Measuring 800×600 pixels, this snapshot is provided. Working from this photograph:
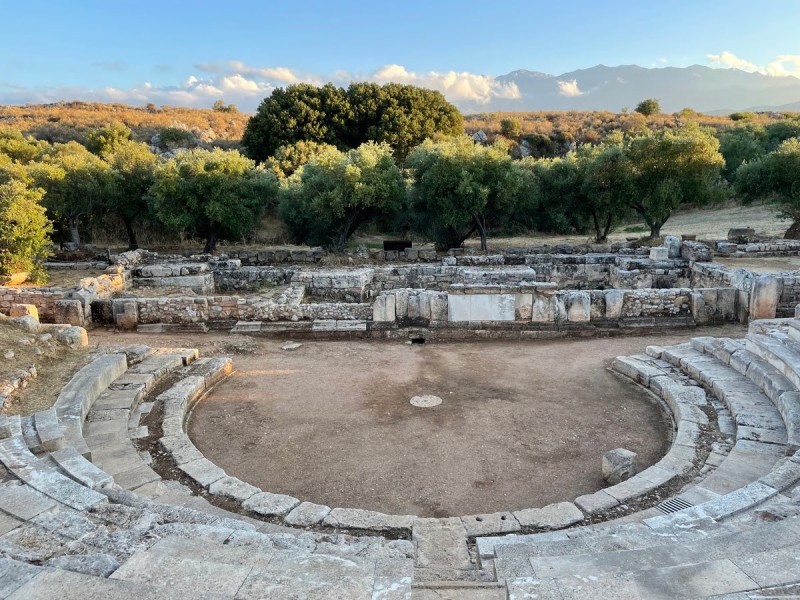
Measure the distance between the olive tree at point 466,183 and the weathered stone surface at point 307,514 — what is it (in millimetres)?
18240

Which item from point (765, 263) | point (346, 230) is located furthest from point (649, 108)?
point (346, 230)

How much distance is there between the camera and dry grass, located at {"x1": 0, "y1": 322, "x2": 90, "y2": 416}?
26.0 feet

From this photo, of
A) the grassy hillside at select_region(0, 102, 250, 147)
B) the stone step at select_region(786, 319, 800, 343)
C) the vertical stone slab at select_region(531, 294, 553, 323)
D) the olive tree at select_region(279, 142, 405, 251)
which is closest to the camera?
the stone step at select_region(786, 319, 800, 343)

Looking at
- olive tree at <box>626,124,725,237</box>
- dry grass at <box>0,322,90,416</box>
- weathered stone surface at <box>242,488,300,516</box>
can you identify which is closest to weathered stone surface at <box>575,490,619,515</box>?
weathered stone surface at <box>242,488,300,516</box>

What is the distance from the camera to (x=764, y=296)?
43.4 feet

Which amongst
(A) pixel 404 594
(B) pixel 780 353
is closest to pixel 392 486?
(A) pixel 404 594

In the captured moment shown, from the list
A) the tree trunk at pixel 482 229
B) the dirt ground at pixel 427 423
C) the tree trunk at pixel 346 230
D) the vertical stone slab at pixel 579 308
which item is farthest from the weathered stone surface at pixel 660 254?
the tree trunk at pixel 346 230

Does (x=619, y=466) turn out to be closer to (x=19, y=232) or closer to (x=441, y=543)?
(x=441, y=543)

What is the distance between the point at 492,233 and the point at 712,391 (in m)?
22.8

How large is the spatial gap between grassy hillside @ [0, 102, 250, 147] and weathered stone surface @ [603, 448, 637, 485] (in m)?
47.0

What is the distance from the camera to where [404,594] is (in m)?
3.42

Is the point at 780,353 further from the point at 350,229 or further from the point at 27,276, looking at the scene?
the point at 27,276

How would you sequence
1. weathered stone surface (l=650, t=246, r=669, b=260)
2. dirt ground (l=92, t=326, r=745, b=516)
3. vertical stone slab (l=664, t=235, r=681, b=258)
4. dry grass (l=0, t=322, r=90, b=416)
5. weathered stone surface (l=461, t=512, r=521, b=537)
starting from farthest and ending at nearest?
vertical stone slab (l=664, t=235, r=681, b=258)
weathered stone surface (l=650, t=246, r=669, b=260)
dry grass (l=0, t=322, r=90, b=416)
dirt ground (l=92, t=326, r=745, b=516)
weathered stone surface (l=461, t=512, r=521, b=537)

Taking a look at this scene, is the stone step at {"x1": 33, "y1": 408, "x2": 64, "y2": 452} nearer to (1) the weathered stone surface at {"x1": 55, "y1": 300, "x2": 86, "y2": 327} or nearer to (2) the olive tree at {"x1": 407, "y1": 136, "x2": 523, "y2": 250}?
(1) the weathered stone surface at {"x1": 55, "y1": 300, "x2": 86, "y2": 327}
